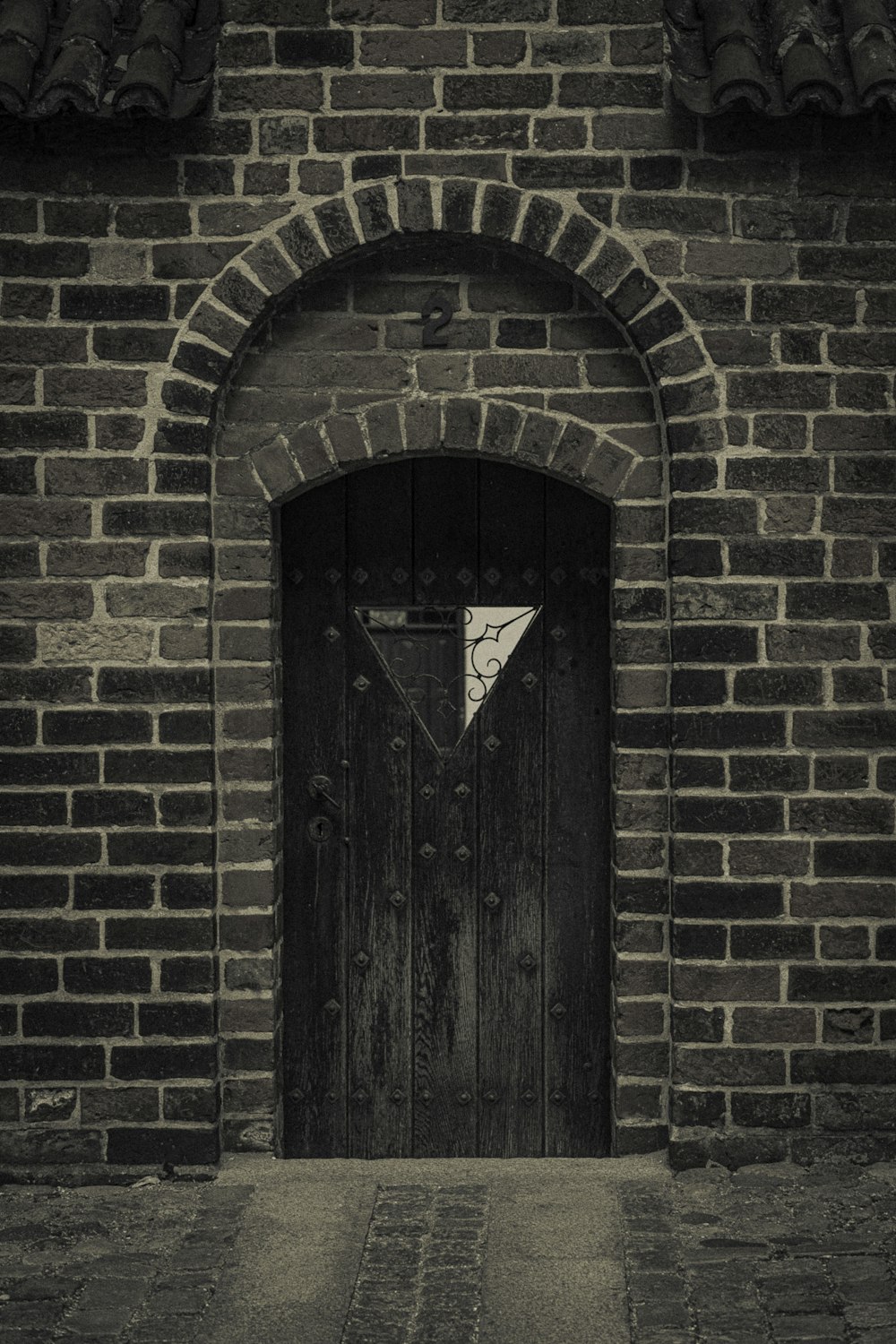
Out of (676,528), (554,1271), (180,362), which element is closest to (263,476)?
(180,362)

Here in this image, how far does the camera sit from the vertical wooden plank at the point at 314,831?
476 centimetres

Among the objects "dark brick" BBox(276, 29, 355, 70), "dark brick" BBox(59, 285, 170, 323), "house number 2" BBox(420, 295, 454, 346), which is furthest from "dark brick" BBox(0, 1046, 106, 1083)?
"dark brick" BBox(276, 29, 355, 70)

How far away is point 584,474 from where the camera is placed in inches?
177

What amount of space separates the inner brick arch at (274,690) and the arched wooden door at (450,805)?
211mm

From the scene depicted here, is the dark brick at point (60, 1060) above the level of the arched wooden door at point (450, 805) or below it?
below

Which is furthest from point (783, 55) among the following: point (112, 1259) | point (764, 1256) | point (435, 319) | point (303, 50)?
point (112, 1259)

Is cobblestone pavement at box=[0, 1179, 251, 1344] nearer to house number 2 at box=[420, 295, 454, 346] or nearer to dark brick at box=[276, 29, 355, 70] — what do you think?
house number 2 at box=[420, 295, 454, 346]

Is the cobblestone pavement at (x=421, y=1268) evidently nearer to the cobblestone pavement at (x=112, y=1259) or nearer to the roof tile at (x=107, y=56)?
the cobblestone pavement at (x=112, y=1259)

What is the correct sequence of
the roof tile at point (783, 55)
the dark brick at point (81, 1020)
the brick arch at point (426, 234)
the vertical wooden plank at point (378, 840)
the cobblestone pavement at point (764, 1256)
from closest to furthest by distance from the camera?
the cobblestone pavement at point (764, 1256) < the roof tile at point (783, 55) < the brick arch at point (426, 234) < the dark brick at point (81, 1020) < the vertical wooden plank at point (378, 840)

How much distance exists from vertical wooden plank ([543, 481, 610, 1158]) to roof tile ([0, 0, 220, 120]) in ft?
5.48

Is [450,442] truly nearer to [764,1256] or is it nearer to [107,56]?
[107,56]

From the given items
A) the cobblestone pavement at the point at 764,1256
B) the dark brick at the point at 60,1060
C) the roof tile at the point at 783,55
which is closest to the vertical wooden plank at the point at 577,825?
the cobblestone pavement at the point at 764,1256

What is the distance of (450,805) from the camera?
4777 millimetres

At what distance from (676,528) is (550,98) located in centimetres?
134
